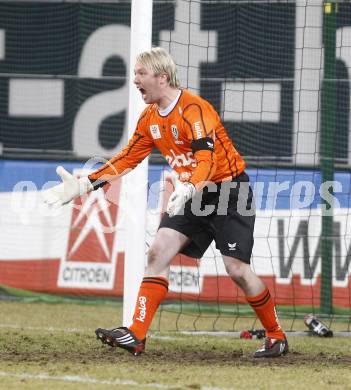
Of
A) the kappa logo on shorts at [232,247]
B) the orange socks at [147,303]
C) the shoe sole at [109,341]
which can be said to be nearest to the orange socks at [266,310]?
the kappa logo on shorts at [232,247]

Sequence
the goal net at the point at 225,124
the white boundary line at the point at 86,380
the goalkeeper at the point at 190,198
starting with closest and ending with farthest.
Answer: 1. the white boundary line at the point at 86,380
2. the goalkeeper at the point at 190,198
3. the goal net at the point at 225,124

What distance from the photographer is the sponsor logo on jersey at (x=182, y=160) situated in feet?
20.5

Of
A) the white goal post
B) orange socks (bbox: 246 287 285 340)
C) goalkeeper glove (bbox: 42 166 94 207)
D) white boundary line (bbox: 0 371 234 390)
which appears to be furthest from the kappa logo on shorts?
white boundary line (bbox: 0 371 234 390)

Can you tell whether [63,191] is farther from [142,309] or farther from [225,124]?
[225,124]

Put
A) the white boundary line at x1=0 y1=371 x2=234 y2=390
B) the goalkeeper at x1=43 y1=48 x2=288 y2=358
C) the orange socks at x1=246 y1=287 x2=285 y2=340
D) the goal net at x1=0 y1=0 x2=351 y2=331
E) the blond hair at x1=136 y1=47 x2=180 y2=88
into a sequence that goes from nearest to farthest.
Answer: the white boundary line at x1=0 y1=371 x2=234 y2=390 → the goalkeeper at x1=43 y1=48 x2=288 y2=358 → the blond hair at x1=136 y1=47 x2=180 y2=88 → the orange socks at x1=246 y1=287 x2=285 y2=340 → the goal net at x1=0 y1=0 x2=351 y2=331

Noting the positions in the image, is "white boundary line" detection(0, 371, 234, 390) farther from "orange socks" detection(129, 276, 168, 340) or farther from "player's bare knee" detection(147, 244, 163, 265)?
"player's bare knee" detection(147, 244, 163, 265)

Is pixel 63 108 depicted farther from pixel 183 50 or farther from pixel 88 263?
pixel 88 263

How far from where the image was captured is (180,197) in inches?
228

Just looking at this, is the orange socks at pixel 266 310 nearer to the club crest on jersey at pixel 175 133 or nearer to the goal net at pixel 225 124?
the club crest on jersey at pixel 175 133

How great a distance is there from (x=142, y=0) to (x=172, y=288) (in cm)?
388

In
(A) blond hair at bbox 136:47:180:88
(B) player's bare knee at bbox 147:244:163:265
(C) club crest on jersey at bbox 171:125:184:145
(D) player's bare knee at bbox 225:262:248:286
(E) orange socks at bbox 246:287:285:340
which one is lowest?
(E) orange socks at bbox 246:287:285:340

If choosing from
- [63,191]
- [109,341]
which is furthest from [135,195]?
[109,341]

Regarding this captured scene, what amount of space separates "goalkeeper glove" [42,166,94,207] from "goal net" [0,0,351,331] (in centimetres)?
252

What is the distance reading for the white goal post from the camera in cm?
729
